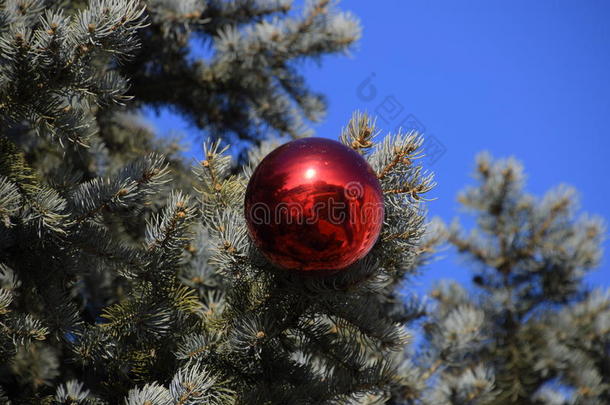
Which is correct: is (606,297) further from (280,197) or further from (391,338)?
(280,197)

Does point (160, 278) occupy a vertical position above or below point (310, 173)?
above

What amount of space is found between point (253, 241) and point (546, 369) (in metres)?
1.96

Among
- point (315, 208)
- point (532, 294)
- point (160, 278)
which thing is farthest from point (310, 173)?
point (532, 294)

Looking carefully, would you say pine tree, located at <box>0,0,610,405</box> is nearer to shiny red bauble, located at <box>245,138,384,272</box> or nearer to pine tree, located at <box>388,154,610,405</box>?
shiny red bauble, located at <box>245,138,384,272</box>

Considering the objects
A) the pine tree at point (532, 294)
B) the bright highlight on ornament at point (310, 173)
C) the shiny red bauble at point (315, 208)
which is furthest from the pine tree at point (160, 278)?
the pine tree at point (532, 294)

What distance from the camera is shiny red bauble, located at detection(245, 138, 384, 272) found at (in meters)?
1.26

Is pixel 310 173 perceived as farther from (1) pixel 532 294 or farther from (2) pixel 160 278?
(1) pixel 532 294

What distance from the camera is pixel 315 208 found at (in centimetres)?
126

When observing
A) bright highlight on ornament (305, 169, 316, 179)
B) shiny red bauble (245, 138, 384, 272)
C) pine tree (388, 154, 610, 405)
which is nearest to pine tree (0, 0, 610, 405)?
shiny red bauble (245, 138, 384, 272)

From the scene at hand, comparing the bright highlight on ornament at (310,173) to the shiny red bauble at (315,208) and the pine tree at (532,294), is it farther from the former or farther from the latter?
the pine tree at (532,294)

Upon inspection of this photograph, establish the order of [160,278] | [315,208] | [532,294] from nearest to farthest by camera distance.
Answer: [315,208], [160,278], [532,294]

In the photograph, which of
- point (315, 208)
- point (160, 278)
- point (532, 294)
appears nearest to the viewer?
point (315, 208)

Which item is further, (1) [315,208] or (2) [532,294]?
(2) [532,294]

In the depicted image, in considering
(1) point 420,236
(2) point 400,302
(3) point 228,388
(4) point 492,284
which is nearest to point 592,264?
(4) point 492,284
